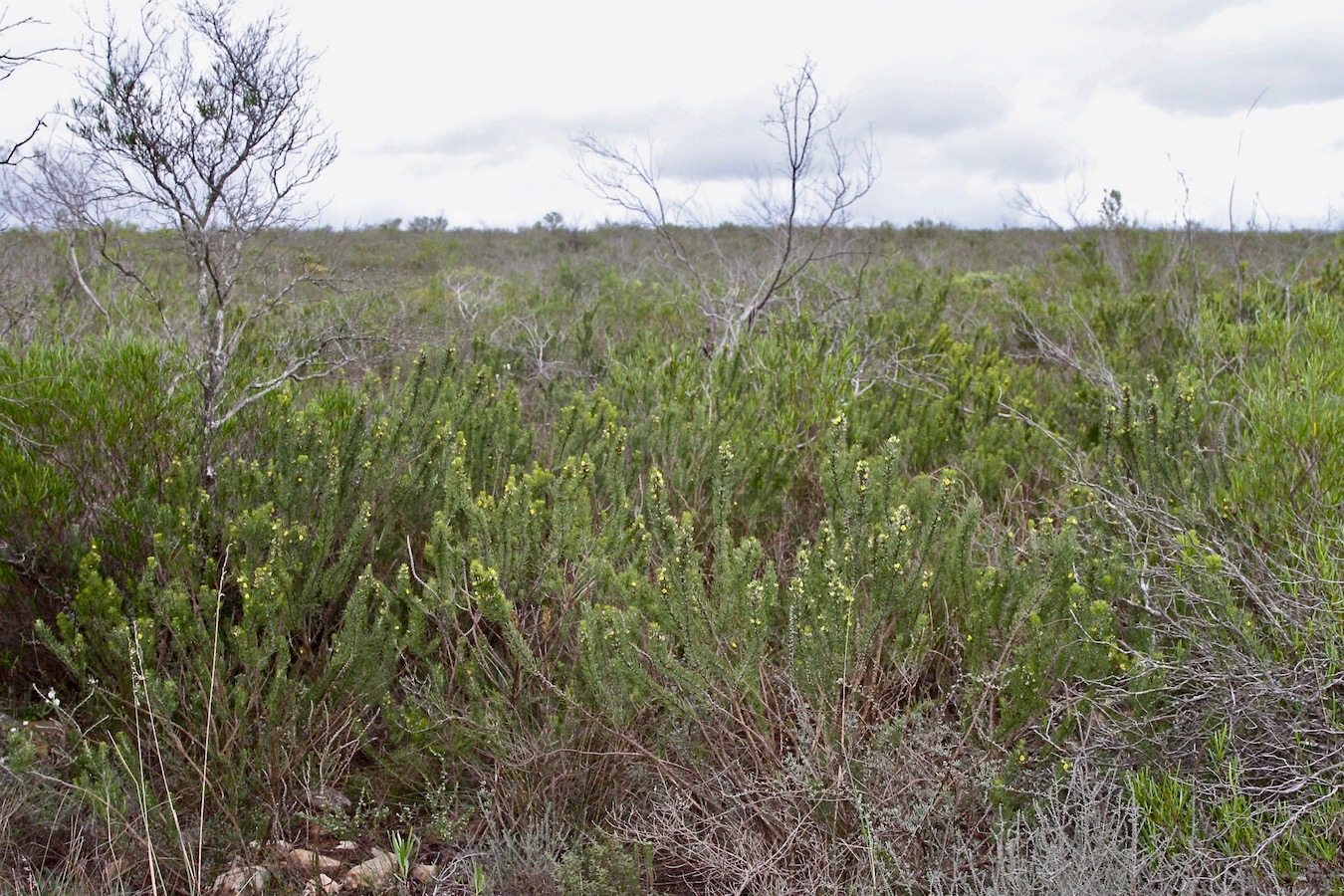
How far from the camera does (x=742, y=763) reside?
2.71 metres

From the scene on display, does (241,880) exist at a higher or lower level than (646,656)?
lower

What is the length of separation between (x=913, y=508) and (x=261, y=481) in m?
2.38

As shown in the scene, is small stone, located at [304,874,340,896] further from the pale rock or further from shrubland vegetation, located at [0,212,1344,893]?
shrubland vegetation, located at [0,212,1344,893]

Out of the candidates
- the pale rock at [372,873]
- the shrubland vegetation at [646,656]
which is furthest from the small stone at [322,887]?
the shrubland vegetation at [646,656]

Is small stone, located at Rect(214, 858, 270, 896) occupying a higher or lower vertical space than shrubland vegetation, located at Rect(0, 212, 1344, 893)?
Result: lower

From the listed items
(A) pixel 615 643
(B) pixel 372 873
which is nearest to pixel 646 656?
(A) pixel 615 643

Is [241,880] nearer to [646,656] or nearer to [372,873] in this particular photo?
[372,873]

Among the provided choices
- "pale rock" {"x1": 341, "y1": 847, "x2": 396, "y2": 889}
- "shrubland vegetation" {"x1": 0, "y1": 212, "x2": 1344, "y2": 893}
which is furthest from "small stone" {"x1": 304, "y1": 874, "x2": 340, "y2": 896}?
"shrubland vegetation" {"x1": 0, "y1": 212, "x2": 1344, "y2": 893}

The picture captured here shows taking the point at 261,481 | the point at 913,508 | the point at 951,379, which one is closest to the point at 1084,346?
the point at 951,379

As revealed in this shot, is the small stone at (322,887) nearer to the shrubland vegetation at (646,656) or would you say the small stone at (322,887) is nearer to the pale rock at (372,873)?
the pale rock at (372,873)

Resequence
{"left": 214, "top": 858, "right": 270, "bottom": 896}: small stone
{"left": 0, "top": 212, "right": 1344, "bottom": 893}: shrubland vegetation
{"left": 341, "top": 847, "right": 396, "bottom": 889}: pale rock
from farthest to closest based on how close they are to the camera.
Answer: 1. {"left": 341, "top": 847, "right": 396, "bottom": 889}: pale rock
2. {"left": 214, "top": 858, "right": 270, "bottom": 896}: small stone
3. {"left": 0, "top": 212, "right": 1344, "bottom": 893}: shrubland vegetation

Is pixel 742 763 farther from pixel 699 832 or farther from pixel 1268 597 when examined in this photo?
pixel 1268 597

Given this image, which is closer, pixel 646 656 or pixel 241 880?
pixel 241 880

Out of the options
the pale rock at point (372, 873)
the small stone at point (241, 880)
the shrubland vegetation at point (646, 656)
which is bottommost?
the pale rock at point (372, 873)
